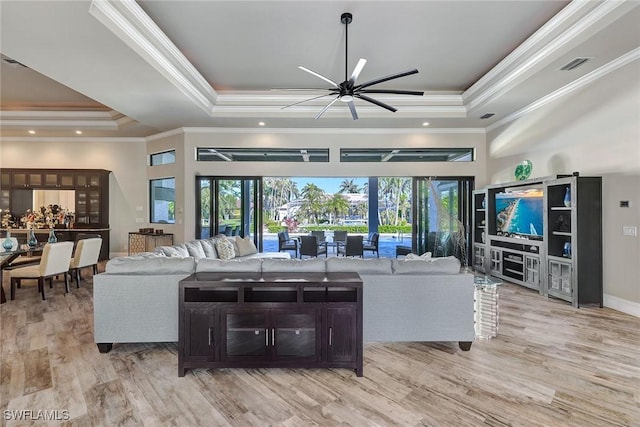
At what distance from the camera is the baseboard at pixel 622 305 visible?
3850mm

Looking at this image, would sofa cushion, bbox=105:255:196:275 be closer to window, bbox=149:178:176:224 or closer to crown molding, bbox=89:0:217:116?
crown molding, bbox=89:0:217:116

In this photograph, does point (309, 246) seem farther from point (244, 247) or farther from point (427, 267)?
point (427, 267)

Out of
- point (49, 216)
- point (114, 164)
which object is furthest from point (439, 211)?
point (49, 216)

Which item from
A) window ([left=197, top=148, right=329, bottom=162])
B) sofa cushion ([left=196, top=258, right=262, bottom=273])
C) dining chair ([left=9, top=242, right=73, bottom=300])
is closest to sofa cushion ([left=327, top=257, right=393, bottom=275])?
sofa cushion ([left=196, top=258, right=262, bottom=273])

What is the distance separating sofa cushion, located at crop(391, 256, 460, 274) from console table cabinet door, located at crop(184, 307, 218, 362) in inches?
69.9

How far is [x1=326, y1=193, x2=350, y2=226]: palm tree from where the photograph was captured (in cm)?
1070

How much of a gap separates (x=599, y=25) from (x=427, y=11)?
1.81 metres

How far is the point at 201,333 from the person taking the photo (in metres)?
2.48

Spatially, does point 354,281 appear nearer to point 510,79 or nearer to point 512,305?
point 512,305

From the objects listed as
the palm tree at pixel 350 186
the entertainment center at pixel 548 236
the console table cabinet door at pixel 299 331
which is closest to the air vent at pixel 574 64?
the entertainment center at pixel 548 236

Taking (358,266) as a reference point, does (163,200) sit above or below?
above

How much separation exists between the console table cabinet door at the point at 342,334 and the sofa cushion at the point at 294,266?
1.72 feet

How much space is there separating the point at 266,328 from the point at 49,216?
7.95 m

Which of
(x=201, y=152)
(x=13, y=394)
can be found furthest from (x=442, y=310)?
(x=201, y=152)
